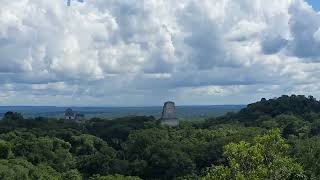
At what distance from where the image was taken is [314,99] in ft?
479

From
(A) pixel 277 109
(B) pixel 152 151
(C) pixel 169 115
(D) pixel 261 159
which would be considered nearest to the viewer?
(D) pixel 261 159

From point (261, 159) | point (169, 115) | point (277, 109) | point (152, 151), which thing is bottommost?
point (152, 151)

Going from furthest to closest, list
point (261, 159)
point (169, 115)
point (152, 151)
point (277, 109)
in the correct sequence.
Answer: point (169, 115)
point (277, 109)
point (152, 151)
point (261, 159)

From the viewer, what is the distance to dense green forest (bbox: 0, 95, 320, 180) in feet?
59.3

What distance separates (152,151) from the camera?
8525 cm

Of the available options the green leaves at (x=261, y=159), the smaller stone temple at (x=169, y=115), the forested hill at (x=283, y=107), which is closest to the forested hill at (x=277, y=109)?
the forested hill at (x=283, y=107)

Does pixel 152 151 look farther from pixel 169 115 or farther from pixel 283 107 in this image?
pixel 169 115

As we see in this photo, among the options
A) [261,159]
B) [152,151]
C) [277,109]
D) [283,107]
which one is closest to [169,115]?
[277,109]

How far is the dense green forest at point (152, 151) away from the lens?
59.3 feet

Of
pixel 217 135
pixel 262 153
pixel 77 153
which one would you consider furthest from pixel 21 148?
pixel 262 153

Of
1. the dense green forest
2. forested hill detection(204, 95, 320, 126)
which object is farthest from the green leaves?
forested hill detection(204, 95, 320, 126)

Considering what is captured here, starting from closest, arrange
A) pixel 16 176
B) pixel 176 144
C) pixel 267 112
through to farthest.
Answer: pixel 16 176 < pixel 176 144 < pixel 267 112

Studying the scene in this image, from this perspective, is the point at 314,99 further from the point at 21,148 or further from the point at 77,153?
the point at 21,148

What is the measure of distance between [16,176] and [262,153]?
156 ft
